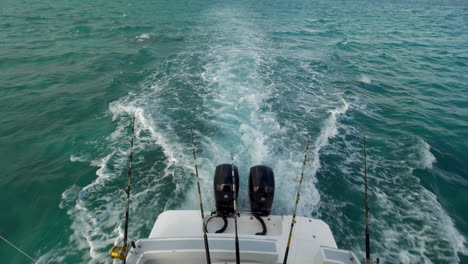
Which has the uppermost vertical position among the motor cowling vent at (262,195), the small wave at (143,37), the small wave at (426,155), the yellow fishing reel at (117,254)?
the small wave at (143,37)

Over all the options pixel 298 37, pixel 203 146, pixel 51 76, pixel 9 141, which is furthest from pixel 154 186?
pixel 298 37

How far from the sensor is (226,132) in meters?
9.62

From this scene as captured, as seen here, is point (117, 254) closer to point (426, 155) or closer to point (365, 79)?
point (426, 155)

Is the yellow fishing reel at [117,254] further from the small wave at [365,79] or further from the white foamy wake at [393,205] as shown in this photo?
the small wave at [365,79]

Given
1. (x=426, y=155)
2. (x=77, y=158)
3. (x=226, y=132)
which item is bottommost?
(x=426, y=155)

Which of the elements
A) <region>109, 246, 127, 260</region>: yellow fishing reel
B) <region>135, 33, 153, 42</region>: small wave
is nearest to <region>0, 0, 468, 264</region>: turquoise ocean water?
<region>135, 33, 153, 42</region>: small wave

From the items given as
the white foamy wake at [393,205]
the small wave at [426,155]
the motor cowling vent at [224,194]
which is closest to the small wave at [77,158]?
the motor cowling vent at [224,194]

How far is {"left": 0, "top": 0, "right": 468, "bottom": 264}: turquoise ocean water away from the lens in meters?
6.34

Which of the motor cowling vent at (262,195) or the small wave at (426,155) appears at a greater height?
the motor cowling vent at (262,195)

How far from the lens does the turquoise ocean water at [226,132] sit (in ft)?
20.8

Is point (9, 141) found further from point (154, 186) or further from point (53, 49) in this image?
point (53, 49)

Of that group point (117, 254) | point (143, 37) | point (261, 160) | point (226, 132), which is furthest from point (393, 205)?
point (143, 37)

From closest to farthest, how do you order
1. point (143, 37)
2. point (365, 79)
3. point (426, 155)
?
point (426, 155) < point (365, 79) < point (143, 37)

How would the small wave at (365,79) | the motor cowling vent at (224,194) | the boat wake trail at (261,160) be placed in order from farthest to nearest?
the small wave at (365,79), the boat wake trail at (261,160), the motor cowling vent at (224,194)
